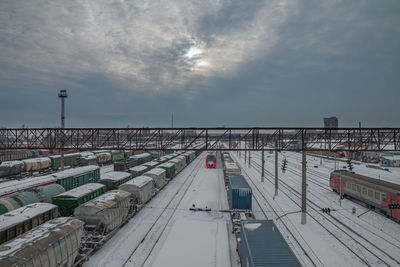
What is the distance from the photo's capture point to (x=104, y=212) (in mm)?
15391

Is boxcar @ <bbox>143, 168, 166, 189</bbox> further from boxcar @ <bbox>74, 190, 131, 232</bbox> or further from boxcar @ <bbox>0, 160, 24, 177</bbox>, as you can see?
boxcar @ <bbox>0, 160, 24, 177</bbox>

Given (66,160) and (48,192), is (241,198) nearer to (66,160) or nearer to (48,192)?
(48,192)

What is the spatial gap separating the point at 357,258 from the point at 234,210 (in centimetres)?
1002

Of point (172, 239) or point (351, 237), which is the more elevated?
point (172, 239)

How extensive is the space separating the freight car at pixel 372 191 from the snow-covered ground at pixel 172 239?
16070mm

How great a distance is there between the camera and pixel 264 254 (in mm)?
9969

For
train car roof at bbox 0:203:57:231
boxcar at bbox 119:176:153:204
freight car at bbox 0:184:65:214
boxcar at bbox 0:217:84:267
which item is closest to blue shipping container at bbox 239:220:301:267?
boxcar at bbox 0:217:84:267

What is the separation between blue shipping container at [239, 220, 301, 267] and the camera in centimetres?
939

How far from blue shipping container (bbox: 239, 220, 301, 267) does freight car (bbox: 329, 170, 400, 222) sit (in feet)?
50.5

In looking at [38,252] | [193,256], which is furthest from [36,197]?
[193,256]

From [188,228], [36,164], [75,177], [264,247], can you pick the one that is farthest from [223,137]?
[36,164]

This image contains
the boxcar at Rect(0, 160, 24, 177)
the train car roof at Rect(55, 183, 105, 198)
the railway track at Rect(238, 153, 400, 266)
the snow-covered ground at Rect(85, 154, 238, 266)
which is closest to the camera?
the snow-covered ground at Rect(85, 154, 238, 266)

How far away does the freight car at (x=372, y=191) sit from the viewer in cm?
1954

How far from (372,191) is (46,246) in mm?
29536
